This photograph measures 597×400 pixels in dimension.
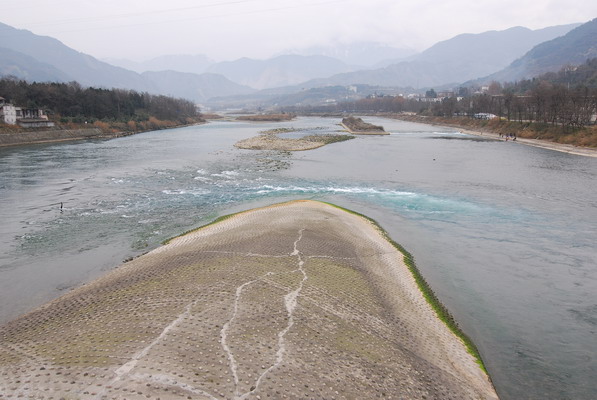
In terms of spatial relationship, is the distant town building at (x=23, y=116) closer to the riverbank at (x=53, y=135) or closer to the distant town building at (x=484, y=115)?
the riverbank at (x=53, y=135)

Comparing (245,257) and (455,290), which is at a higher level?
(245,257)

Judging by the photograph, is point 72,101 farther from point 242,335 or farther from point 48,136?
point 242,335

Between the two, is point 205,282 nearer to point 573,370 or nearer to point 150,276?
point 150,276

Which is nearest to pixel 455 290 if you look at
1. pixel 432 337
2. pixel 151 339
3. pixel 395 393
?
pixel 432 337

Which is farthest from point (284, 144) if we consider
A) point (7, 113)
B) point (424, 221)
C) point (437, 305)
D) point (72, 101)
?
point (437, 305)

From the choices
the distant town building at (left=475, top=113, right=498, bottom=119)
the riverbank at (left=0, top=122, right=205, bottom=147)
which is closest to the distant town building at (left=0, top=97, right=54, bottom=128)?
the riverbank at (left=0, top=122, right=205, bottom=147)
